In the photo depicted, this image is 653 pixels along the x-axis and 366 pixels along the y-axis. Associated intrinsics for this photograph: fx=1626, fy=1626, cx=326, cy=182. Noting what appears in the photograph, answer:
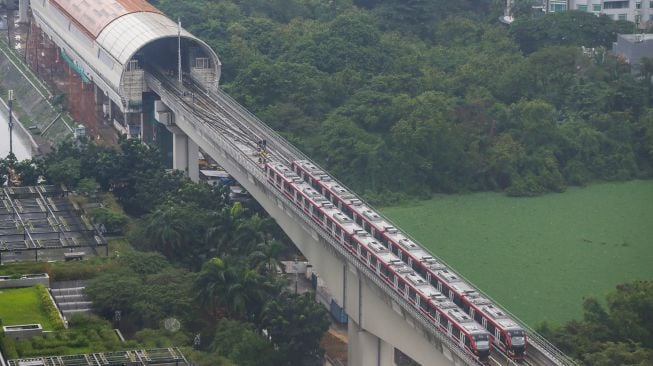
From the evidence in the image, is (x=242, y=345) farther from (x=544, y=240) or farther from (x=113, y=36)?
(x=113, y=36)

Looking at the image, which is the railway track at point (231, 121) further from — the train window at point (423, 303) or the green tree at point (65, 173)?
the train window at point (423, 303)

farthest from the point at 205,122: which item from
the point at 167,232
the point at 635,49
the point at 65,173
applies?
the point at 635,49

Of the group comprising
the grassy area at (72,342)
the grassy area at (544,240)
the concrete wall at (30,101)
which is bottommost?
the grassy area at (544,240)

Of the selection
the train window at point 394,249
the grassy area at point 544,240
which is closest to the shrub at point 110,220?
the grassy area at point 544,240

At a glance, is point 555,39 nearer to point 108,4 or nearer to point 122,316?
point 108,4

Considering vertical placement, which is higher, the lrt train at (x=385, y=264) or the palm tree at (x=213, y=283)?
the lrt train at (x=385, y=264)

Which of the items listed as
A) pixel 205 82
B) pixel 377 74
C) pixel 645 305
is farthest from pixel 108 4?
pixel 645 305

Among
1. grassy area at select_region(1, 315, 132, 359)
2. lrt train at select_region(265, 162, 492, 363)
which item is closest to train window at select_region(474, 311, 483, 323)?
lrt train at select_region(265, 162, 492, 363)
